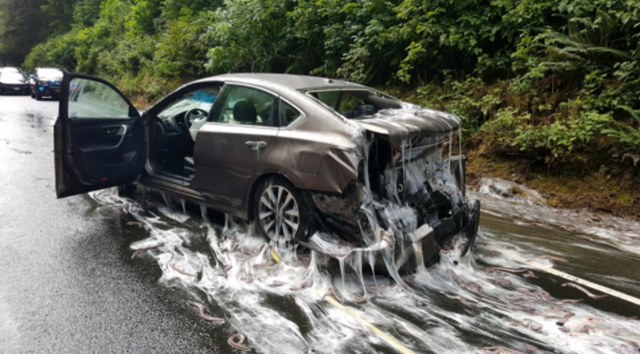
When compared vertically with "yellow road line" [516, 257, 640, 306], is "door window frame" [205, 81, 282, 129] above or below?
above

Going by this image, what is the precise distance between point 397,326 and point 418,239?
86 centimetres

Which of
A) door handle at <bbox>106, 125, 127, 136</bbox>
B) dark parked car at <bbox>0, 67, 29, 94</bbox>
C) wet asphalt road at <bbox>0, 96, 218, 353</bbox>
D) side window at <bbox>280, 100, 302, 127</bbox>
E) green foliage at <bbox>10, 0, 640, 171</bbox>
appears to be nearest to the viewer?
wet asphalt road at <bbox>0, 96, 218, 353</bbox>

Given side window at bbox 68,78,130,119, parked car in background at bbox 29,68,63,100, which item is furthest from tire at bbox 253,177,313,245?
parked car in background at bbox 29,68,63,100

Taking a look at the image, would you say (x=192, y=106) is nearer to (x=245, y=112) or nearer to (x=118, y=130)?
(x=118, y=130)

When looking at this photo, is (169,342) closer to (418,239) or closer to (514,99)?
(418,239)

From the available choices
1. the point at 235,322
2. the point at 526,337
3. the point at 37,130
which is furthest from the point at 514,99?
the point at 37,130

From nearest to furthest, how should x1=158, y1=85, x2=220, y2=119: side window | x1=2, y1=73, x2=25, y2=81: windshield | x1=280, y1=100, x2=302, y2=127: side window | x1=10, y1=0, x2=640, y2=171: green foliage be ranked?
x1=280, y1=100, x2=302, y2=127: side window < x1=158, y1=85, x2=220, y2=119: side window < x1=10, y1=0, x2=640, y2=171: green foliage < x1=2, y1=73, x2=25, y2=81: windshield

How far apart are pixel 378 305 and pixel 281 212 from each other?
1.31 m

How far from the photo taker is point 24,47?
50.0 meters

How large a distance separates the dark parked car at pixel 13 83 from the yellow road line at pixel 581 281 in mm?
30049

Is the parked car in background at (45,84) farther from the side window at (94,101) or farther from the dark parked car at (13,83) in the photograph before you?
the side window at (94,101)

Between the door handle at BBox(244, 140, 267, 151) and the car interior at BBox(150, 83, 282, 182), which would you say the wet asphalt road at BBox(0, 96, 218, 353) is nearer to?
the car interior at BBox(150, 83, 282, 182)

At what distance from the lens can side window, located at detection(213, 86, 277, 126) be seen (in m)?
4.56

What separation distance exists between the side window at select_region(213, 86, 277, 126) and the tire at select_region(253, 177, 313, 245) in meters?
0.62
